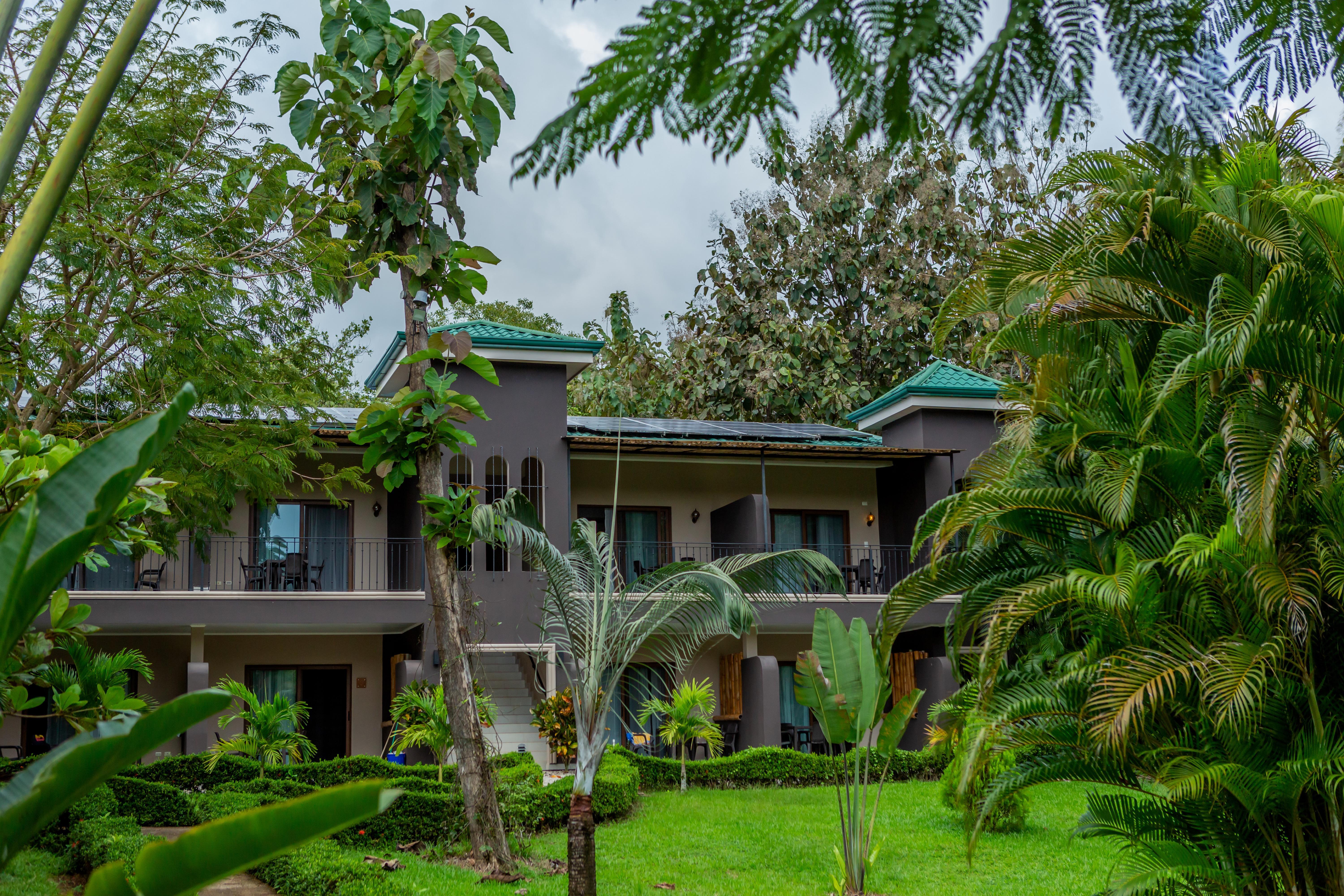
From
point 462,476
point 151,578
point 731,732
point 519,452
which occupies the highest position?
point 519,452

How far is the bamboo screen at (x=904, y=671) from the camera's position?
2089 centimetres

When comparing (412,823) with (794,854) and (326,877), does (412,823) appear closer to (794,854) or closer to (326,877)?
(326,877)

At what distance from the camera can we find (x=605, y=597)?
10609 millimetres

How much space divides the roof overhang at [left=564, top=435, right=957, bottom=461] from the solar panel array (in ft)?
1.91

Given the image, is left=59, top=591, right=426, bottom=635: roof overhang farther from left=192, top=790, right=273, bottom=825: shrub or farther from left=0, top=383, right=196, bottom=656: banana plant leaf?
left=0, top=383, right=196, bottom=656: banana plant leaf

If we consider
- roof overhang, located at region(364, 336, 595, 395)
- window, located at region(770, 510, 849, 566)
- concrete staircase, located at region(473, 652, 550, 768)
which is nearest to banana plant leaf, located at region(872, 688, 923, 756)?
concrete staircase, located at region(473, 652, 550, 768)

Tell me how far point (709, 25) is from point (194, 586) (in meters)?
18.8

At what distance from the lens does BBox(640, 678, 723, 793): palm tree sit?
1633cm

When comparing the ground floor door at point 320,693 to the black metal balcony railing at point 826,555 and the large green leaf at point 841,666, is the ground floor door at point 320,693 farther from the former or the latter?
the large green leaf at point 841,666

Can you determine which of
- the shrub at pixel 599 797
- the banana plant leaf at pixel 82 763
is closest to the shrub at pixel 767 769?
the shrub at pixel 599 797

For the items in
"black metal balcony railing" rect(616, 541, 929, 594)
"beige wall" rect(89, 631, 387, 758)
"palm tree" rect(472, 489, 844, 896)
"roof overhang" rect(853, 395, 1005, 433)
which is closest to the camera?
"palm tree" rect(472, 489, 844, 896)

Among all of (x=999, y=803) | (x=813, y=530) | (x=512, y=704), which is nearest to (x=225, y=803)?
(x=512, y=704)

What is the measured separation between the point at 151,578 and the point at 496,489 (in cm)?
553

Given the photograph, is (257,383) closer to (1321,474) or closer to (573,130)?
(1321,474)
